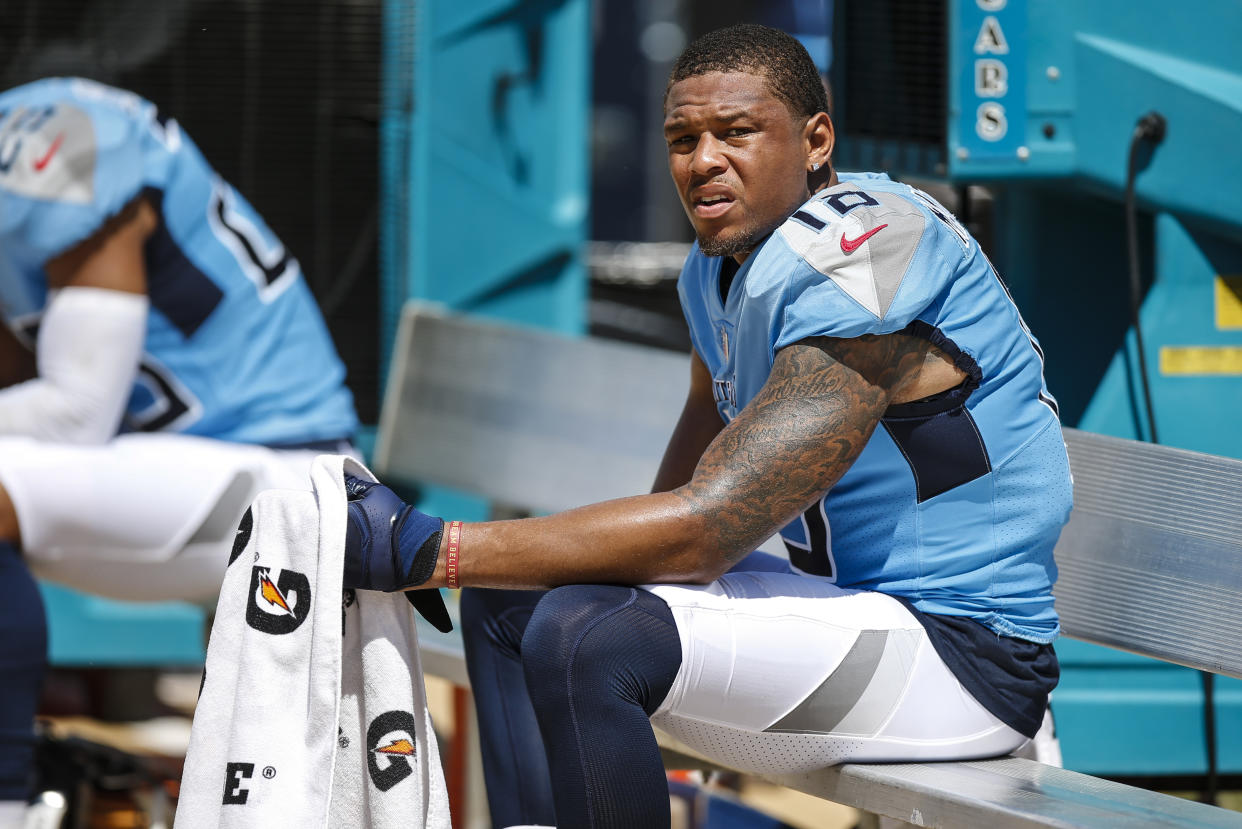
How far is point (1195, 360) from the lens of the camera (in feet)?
8.80

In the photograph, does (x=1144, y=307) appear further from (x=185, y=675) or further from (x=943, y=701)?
(x=185, y=675)

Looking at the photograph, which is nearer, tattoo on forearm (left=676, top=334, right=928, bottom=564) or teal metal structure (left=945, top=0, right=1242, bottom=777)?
tattoo on forearm (left=676, top=334, right=928, bottom=564)

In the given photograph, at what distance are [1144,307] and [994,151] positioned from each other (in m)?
0.40

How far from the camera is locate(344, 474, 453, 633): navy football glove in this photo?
1.73m

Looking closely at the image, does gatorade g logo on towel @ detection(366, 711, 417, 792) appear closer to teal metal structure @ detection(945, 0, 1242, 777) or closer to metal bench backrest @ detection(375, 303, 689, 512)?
metal bench backrest @ detection(375, 303, 689, 512)

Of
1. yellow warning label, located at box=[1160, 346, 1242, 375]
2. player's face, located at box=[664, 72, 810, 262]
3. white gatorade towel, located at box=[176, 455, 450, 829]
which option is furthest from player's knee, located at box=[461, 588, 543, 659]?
yellow warning label, located at box=[1160, 346, 1242, 375]

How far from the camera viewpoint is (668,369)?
10.1 feet

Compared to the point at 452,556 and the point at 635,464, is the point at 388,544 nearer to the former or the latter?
the point at 452,556

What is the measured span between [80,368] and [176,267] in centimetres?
30

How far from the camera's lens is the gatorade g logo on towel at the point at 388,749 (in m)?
1.82

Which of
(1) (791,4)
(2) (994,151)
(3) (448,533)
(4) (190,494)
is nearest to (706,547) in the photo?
(3) (448,533)

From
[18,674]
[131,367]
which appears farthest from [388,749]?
[131,367]

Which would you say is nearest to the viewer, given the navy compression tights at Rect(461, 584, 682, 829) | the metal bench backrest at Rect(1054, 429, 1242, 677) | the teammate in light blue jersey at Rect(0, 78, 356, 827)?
the navy compression tights at Rect(461, 584, 682, 829)

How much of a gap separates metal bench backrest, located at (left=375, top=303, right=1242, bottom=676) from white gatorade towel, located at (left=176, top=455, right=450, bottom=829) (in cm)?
103
